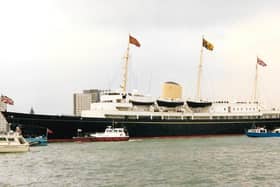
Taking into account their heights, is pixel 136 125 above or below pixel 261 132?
above

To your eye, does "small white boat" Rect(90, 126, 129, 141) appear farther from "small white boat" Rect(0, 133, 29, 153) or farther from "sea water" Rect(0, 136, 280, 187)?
"sea water" Rect(0, 136, 280, 187)

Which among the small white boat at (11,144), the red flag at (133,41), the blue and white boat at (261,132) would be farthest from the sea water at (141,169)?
the blue and white boat at (261,132)

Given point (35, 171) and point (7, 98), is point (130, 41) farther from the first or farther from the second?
point (35, 171)

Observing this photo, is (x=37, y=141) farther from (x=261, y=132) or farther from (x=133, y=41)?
(x=261, y=132)

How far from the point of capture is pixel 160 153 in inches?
1486

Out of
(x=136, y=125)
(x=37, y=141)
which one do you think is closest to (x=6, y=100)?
(x=37, y=141)

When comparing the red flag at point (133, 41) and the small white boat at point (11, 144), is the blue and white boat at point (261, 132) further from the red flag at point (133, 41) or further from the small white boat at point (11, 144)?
the small white boat at point (11, 144)

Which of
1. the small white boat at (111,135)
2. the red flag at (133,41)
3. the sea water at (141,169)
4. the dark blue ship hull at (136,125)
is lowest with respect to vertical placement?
the sea water at (141,169)

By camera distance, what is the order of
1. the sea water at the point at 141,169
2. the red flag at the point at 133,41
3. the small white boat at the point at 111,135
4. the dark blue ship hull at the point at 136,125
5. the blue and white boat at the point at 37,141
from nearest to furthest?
the sea water at the point at 141,169 < the blue and white boat at the point at 37,141 < the small white boat at the point at 111,135 < the dark blue ship hull at the point at 136,125 < the red flag at the point at 133,41

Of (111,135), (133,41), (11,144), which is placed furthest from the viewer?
(133,41)

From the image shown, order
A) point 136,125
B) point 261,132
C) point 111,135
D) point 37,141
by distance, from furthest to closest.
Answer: point 261,132 → point 136,125 → point 111,135 → point 37,141

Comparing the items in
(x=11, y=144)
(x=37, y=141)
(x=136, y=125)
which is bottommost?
(x=37, y=141)

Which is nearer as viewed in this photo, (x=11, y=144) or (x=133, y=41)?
(x=11, y=144)

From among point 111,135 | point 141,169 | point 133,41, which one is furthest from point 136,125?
point 141,169
